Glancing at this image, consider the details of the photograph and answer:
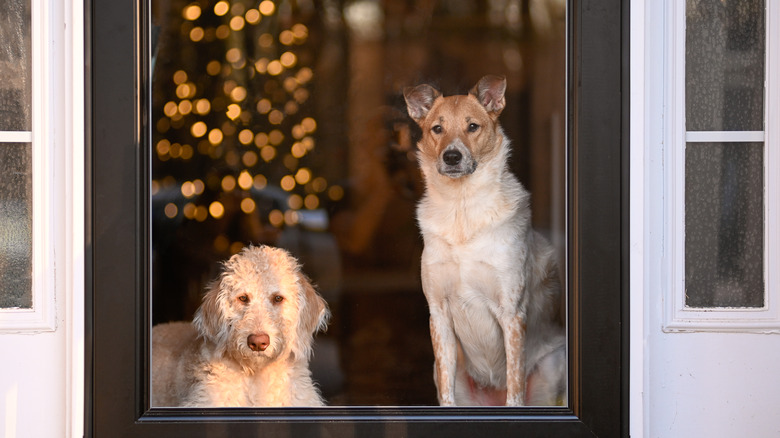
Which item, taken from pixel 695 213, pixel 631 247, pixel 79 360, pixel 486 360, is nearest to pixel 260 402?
pixel 79 360

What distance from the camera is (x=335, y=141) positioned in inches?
96.7

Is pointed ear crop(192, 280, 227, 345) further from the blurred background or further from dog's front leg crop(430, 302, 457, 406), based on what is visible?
dog's front leg crop(430, 302, 457, 406)

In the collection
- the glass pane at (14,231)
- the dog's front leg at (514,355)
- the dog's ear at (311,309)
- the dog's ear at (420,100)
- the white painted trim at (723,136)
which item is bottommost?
the dog's front leg at (514,355)

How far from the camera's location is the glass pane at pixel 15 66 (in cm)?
241

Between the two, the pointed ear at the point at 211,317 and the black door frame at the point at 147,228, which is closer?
the black door frame at the point at 147,228

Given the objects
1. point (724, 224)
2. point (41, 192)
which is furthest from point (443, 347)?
point (41, 192)

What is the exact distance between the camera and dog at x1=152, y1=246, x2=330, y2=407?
8.08ft

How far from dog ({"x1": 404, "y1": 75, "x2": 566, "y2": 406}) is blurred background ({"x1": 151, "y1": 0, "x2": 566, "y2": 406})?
0.06 metres

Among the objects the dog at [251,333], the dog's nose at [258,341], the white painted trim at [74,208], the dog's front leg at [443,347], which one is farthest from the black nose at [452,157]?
the white painted trim at [74,208]

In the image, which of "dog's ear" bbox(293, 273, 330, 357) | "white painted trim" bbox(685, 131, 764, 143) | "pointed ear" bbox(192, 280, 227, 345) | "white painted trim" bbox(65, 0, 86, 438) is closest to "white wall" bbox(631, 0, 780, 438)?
"white painted trim" bbox(685, 131, 764, 143)

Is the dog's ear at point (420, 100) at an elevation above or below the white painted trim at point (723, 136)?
above

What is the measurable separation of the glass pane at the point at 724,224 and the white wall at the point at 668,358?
0.13 m

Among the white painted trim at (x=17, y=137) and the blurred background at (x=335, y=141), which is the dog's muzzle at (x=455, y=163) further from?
the white painted trim at (x=17, y=137)

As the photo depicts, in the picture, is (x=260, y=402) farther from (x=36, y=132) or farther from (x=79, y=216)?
(x=36, y=132)
